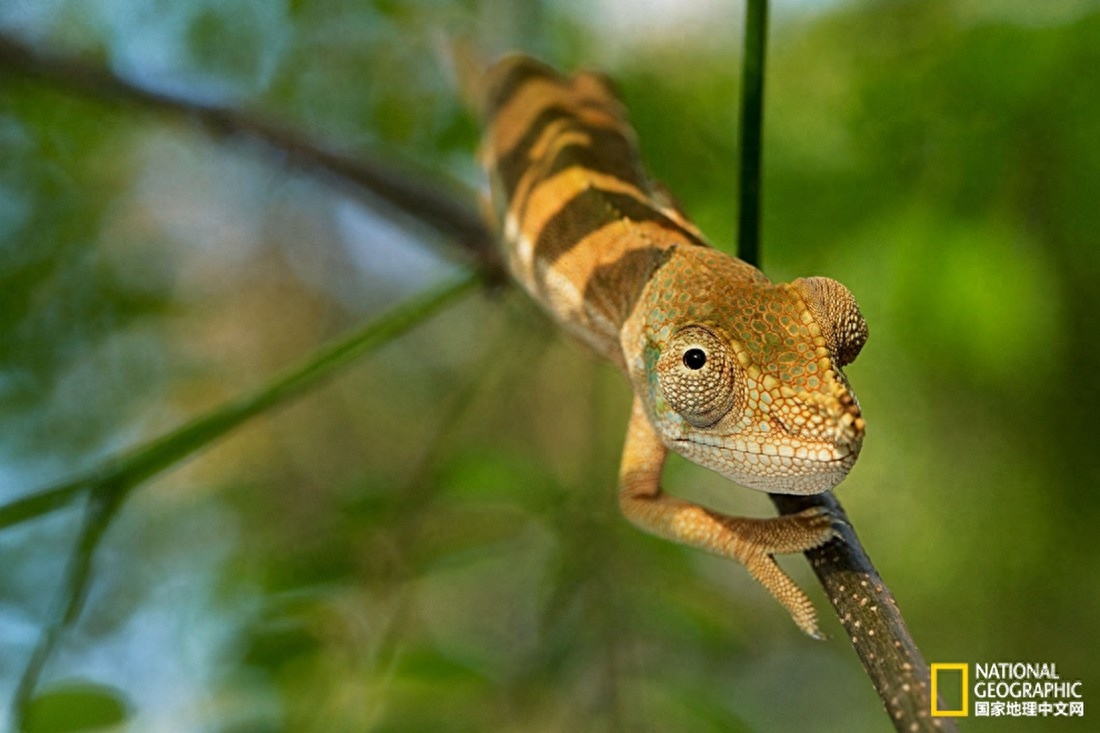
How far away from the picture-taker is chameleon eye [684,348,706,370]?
4.52ft

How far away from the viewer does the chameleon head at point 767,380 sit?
1287 mm

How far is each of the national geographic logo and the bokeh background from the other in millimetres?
83

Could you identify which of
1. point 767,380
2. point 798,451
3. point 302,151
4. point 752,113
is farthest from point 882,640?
point 302,151

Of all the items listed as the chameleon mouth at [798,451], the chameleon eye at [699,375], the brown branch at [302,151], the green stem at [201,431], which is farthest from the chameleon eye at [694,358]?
the brown branch at [302,151]

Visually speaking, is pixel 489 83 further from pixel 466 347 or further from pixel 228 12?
pixel 466 347

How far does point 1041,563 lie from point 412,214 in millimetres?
1898

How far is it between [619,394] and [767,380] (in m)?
1.53

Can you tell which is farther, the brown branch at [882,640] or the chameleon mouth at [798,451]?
the chameleon mouth at [798,451]

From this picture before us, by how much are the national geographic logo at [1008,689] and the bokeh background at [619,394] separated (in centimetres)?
8

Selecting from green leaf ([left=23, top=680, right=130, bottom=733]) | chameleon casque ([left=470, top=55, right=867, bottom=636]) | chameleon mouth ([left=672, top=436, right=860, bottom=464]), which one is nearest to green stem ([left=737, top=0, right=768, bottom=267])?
chameleon casque ([left=470, top=55, right=867, bottom=636])

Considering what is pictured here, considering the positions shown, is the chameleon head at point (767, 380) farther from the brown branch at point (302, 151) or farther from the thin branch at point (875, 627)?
the brown branch at point (302, 151)

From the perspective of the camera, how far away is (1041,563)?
2400mm

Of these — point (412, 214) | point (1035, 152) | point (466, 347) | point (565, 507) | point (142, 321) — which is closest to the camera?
point (1035, 152)

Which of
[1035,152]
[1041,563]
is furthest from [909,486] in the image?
[1035,152]
